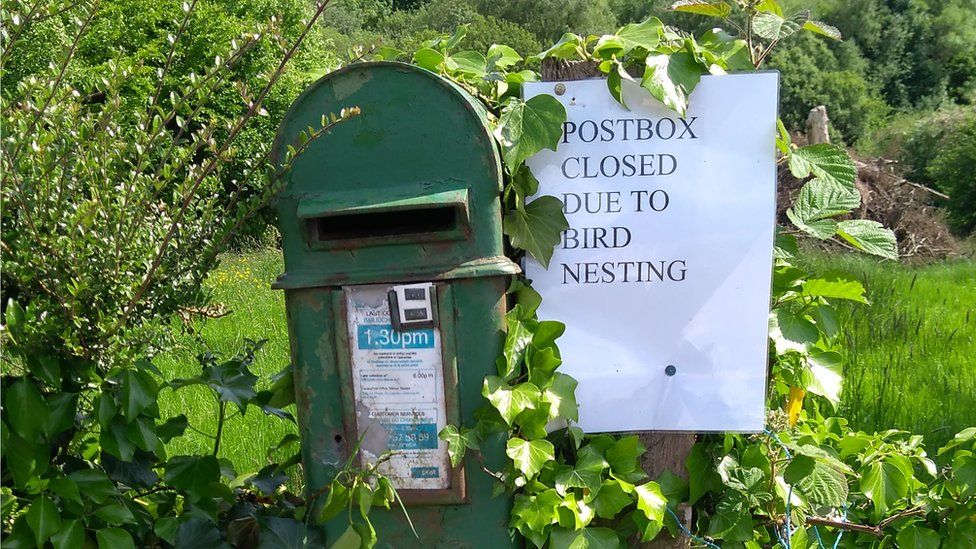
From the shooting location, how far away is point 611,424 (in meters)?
1.92

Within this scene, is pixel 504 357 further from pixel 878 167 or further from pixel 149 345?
pixel 878 167

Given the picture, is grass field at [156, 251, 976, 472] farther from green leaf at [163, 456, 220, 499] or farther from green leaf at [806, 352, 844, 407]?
green leaf at [806, 352, 844, 407]

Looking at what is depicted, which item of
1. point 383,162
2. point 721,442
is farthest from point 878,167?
point 383,162

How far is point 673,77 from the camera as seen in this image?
5.76 feet

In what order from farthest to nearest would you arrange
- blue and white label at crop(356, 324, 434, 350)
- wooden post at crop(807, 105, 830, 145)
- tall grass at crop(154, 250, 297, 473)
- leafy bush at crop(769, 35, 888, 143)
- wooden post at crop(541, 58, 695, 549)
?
leafy bush at crop(769, 35, 888, 143), wooden post at crop(807, 105, 830, 145), tall grass at crop(154, 250, 297, 473), wooden post at crop(541, 58, 695, 549), blue and white label at crop(356, 324, 434, 350)

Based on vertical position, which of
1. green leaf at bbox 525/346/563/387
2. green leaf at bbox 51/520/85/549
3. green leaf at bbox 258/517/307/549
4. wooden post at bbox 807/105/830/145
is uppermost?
wooden post at bbox 807/105/830/145

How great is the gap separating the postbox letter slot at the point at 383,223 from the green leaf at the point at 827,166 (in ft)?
2.90

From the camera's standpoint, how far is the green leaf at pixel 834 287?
1.94 m

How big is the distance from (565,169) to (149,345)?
3.58 feet

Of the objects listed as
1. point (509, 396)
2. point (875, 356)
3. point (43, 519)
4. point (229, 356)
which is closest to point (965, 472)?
point (509, 396)

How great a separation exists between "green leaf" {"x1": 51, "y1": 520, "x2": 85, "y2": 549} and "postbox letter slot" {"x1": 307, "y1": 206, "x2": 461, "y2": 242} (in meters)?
0.83

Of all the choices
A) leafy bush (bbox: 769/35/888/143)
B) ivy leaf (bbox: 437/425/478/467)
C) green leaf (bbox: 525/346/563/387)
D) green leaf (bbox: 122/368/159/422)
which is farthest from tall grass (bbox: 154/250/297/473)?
leafy bush (bbox: 769/35/888/143)

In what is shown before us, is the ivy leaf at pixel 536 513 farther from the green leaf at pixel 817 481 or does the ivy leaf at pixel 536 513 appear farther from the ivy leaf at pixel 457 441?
the green leaf at pixel 817 481

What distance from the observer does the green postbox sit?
1.70 m
